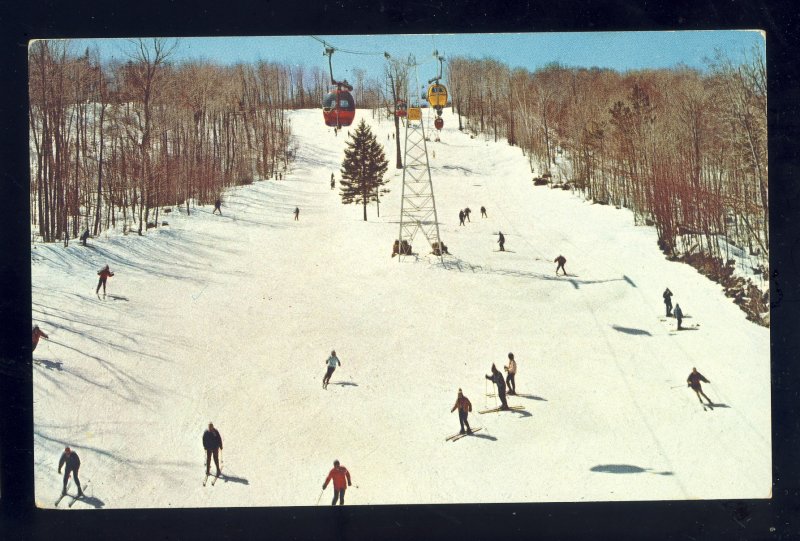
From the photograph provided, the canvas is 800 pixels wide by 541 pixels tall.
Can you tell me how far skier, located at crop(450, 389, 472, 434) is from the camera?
693 cm

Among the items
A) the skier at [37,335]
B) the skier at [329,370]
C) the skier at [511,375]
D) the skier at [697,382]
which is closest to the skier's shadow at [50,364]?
the skier at [37,335]

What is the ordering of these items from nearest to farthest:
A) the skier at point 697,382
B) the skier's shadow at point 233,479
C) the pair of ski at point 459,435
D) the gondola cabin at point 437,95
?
1. the skier's shadow at point 233,479
2. the pair of ski at point 459,435
3. the skier at point 697,382
4. the gondola cabin at point 437,95

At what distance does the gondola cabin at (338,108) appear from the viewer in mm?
8047

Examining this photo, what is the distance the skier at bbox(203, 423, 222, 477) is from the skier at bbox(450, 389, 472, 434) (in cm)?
328

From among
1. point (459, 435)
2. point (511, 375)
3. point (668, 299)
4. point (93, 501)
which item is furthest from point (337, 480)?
point (668, 299)

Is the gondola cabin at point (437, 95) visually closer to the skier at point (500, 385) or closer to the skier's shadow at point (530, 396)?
the skier at point (500, 385)

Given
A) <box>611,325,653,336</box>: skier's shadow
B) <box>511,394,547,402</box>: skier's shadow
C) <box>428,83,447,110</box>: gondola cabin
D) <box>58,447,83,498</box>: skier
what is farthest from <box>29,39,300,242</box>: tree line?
<box>611,325,653,336</box>: skier's shadow

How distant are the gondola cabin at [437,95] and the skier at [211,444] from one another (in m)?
6.43

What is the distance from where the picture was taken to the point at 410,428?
7.05 m

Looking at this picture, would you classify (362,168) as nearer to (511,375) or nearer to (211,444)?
(511,375)

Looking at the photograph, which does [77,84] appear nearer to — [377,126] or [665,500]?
[377,126]

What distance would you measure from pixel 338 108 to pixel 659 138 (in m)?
5.59

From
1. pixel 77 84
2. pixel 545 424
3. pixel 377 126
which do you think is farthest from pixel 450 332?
pixel 77 84

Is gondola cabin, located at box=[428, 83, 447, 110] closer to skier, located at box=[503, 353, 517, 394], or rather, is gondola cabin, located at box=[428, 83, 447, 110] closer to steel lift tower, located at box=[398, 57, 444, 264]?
steel lift tower, located at box=[398, 57, 444, 264]
